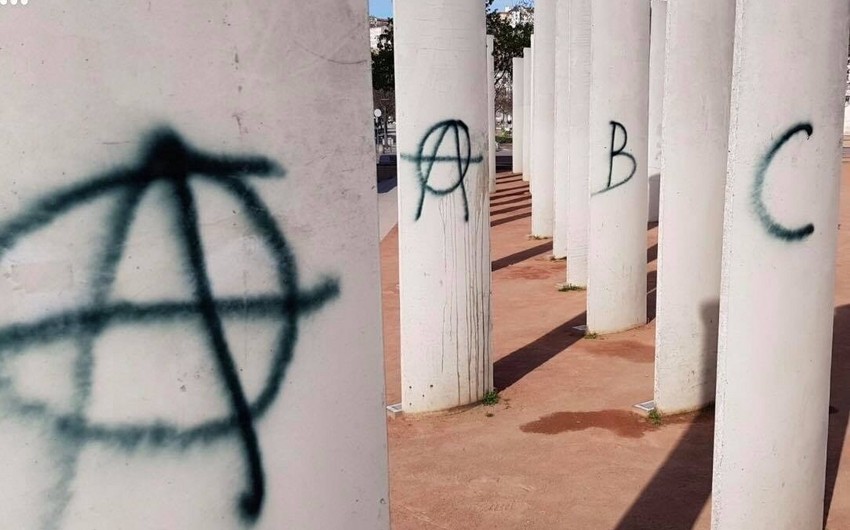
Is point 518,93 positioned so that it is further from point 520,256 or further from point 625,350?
point 625,350

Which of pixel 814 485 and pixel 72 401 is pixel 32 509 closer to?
pixel 72 401

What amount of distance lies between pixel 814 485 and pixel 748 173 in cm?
170

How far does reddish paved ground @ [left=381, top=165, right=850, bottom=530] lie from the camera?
199 inches

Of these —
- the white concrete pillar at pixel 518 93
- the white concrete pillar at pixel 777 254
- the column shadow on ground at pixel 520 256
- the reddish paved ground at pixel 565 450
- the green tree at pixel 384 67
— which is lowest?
the reddish paved ground at pixel 565 450

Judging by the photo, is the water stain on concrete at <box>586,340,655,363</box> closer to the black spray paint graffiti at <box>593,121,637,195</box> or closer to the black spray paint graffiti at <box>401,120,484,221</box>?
the black spray paint graffiti at <box>593,121,637,195</box>

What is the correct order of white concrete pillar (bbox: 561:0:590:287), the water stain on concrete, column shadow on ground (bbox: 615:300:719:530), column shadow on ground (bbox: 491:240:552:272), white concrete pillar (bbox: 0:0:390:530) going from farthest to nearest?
column shadow on ground (bbox: 491:240:552:272)
white concrete pillar (bbox: 561:0:590:287)
the water stain on concrete
column shadow on ground (bbox: 615:300:719:530)
white concrete pillar (bbox: 0:0:390:530)

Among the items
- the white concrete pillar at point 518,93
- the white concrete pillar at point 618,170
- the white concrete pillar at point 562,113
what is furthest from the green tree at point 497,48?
the white concrete pillar at point 618,170

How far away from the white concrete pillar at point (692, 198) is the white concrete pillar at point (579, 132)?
465cm

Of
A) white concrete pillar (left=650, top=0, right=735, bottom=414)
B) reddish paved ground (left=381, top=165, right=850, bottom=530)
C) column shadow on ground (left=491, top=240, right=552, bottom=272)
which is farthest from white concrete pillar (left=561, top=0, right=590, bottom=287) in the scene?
white concrete pillar (left=650, top=0, right=735, bottom=414)

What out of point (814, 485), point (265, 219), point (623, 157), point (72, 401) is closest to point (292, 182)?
point (265, 219)

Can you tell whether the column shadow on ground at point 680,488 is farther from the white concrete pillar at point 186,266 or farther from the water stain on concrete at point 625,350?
the white concrete pillar at point 186,266

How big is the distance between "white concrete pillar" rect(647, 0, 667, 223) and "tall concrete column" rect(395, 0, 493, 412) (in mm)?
3749

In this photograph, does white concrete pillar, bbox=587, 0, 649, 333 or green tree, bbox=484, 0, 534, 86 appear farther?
green tree, bbox=484, 0, 534, 86

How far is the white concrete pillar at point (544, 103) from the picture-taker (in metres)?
15.1
